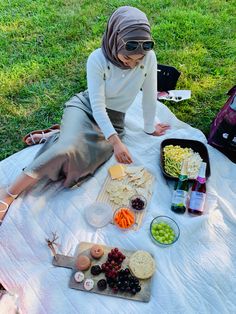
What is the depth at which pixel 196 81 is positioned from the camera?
3207 millimetres

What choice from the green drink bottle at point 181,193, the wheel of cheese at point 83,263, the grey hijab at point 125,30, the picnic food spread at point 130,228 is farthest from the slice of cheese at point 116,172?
the grey hijab at point 125,30

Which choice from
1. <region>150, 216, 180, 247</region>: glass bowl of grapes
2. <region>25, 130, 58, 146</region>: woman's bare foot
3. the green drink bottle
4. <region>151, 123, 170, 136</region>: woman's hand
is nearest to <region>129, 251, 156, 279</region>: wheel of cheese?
<region>150, 216, 180, 247</region>: glass bowl of grapes

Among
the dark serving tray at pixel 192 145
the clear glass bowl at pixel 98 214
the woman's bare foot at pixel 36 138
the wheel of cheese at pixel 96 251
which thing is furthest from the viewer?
the woman's bare foot at pixel 36 138

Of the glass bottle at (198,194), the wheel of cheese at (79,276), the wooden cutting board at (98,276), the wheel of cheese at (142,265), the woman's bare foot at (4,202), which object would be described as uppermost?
the glass bottle at (198,194)

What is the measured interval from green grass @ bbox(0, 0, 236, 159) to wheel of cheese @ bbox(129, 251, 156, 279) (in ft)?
4.02

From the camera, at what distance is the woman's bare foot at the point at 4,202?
6.77 feet

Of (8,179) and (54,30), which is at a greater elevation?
(54,30)

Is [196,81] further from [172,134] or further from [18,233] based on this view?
[18,233]

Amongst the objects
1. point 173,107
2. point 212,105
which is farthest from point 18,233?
point 212,105

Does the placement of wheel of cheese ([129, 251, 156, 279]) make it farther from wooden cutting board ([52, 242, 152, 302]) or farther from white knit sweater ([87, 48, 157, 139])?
white knit sweater ([87, 48, 157, 139])

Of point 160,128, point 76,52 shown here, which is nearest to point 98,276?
point 160,128

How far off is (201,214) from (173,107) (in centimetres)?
113

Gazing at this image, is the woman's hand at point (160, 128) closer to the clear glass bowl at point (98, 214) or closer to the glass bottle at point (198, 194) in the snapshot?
the glass bottle at point (198, 194)

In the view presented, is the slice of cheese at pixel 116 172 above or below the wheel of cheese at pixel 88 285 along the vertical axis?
above
